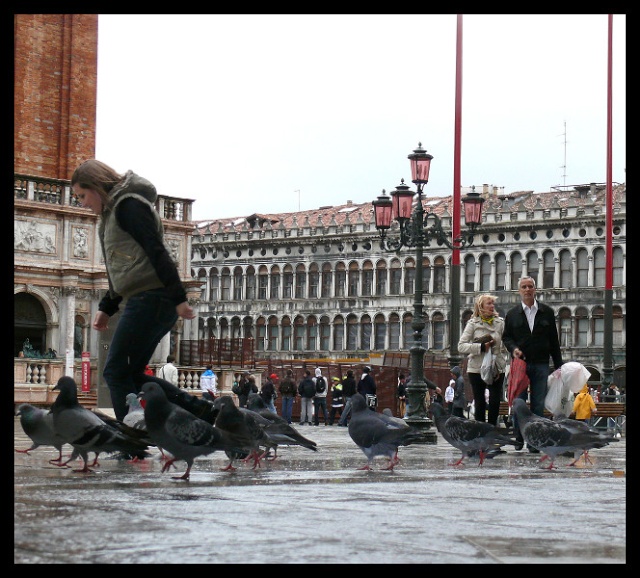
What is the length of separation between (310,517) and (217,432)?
6.28 ft

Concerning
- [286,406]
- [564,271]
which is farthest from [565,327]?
[286,406]

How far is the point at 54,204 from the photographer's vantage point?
36906 mm

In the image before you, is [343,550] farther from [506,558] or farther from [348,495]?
[348,495]

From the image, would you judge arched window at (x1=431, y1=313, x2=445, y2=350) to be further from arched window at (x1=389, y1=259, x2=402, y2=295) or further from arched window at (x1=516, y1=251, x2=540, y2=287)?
arched window at (x1=516, y1=251, x2=540, y2=287)

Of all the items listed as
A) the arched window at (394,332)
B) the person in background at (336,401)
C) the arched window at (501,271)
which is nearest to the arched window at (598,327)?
the arched window at (501,271)

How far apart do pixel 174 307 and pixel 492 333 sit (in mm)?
5135

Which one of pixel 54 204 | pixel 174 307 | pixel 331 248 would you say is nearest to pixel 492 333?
pixel 174 307

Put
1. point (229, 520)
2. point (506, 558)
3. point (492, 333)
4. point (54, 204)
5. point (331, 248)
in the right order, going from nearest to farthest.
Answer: point (506, 558)
point (229, 520)
point (492, 333)
point (54, 204)
point (331, 248)

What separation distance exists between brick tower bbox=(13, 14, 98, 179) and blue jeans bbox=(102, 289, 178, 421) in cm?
2999

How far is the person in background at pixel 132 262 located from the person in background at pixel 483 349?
483 centimetres

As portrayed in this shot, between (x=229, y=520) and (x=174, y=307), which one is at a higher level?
(x=174, y=307)

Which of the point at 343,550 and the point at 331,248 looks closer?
the point at 343,550

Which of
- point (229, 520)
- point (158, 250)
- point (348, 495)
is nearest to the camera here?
point (229, 520)

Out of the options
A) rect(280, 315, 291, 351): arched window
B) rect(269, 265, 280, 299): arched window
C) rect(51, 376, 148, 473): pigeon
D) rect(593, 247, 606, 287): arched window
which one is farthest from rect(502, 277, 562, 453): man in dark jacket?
rect(269, 265, 280, 299): arched window
